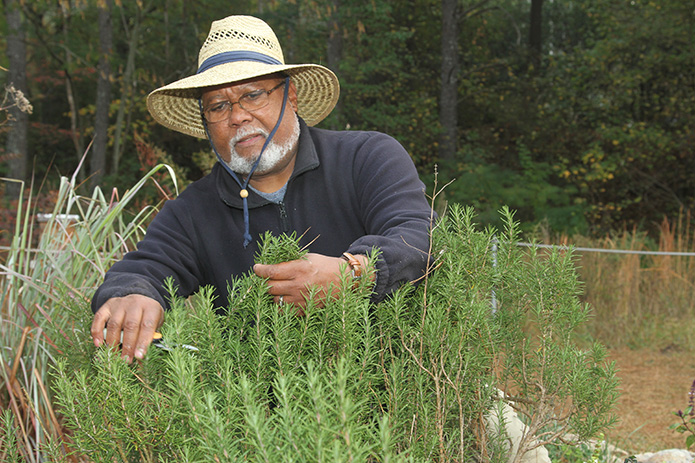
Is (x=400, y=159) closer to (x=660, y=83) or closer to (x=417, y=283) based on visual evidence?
(x=417, y=283)


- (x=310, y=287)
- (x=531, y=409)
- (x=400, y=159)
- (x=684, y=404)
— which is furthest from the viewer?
(x=684, y=404)

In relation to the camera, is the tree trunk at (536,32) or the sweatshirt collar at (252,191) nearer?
the sweatshirt collar at (252,191)

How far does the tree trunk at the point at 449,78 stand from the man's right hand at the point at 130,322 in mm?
13942

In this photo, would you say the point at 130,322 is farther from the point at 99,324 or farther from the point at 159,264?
the point at 159,264

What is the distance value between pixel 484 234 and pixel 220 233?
1407 millimetres

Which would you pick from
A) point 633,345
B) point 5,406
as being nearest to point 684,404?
point 633,345

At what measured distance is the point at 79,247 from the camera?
3.17m

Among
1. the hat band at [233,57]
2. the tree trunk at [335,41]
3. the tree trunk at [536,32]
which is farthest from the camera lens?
the tree trunk at [536,32]

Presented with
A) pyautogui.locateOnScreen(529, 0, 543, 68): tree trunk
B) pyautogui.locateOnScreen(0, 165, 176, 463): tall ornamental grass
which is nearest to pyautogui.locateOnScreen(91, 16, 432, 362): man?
pyautogui.locateOnScreen(0, 165, 176, 463): tall ornamental grass

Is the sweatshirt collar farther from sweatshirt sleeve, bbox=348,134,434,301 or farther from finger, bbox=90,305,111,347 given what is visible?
finger, bbox=90,305,111,347

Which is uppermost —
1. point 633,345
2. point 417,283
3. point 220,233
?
point 417,283

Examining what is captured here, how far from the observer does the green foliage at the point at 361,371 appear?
3.16 feet

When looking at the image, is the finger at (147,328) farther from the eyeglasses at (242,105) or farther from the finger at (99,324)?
the eyeglasses at (242,105)

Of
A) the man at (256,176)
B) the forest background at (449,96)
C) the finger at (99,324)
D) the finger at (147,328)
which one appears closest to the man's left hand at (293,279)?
the finger at (147,328)
